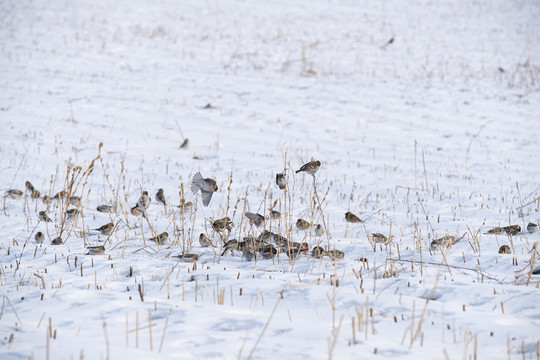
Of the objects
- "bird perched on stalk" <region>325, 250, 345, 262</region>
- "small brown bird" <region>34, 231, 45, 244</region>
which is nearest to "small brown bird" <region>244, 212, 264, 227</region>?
"bird perched on stalk" <region>325, 250, 345, 262</region>

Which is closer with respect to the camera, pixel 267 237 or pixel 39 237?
pixel 267 237

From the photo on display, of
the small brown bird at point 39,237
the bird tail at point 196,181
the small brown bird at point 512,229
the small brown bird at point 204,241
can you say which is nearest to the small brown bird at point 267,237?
the small brown bird at point 204,241

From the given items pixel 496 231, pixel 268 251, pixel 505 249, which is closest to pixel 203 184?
pixel 268 251

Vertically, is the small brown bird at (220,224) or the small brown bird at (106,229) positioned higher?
the small brown bird at (220,224)

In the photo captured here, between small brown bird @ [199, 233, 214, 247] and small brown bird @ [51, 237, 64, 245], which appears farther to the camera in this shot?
small brown bird @ [51, 237, 64, 245]

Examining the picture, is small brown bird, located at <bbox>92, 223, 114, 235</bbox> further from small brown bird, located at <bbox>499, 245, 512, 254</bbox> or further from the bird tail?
small brown bird, located at <bbox>499, 245, 512, 254</bbox>

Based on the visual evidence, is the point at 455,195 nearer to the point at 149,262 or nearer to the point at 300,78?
the point at 149,262

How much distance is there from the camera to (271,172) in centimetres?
955

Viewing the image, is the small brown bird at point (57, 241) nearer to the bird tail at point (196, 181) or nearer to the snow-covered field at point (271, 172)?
the snow-covered field at point (271, 172)

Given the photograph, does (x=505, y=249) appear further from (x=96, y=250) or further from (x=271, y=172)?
(x=271, y=172)

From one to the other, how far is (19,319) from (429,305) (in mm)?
2805

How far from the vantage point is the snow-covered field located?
9.77ft

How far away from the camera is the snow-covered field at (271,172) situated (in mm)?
2977

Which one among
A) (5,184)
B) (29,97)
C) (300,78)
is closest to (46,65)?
A: (29,97)
